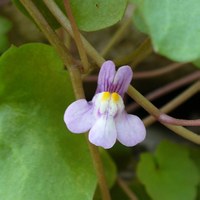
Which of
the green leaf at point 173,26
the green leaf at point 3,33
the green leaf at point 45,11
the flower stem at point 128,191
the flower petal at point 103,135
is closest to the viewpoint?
the green leaf at point 173,26

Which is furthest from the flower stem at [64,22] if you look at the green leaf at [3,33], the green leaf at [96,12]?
the green leaf at [3,33]

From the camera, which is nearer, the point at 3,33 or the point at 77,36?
the point at 77,36

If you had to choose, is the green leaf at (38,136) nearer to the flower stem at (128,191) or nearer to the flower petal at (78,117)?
the flower petal at (78,117)

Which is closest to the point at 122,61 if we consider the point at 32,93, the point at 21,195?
the point at 32,93

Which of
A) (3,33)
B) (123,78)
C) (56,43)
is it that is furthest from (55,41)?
(3,33)

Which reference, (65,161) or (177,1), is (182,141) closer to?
(65,161)

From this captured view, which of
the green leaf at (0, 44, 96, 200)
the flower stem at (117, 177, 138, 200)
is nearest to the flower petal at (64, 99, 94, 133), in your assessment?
the green leaf at (0, 44, 96, 200)

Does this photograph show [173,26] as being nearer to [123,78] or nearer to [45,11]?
[123,78]
